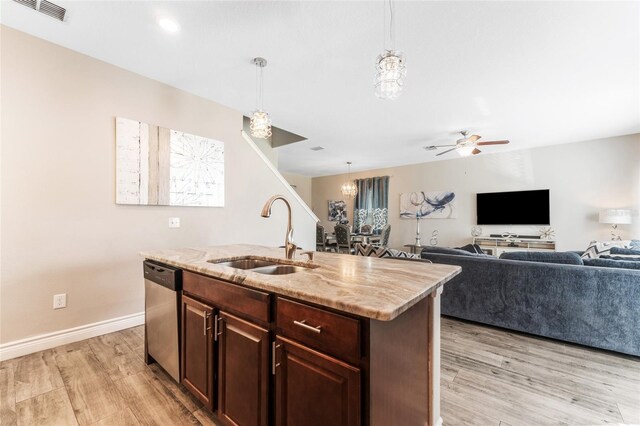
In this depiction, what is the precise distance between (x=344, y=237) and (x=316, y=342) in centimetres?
515

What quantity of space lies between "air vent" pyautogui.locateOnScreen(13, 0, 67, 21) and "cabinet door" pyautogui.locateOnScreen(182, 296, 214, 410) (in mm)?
2374

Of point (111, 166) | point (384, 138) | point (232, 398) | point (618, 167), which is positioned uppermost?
point (384, 138)

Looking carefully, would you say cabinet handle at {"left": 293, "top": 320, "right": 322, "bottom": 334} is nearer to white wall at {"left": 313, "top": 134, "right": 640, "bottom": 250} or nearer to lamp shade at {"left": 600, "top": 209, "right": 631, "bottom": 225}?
lamp shade at {"left": 600, "top": 209, "right": 631, "bottom": 225}

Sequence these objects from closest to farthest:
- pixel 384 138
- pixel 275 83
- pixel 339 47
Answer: pixel 339 47
pixel 275 83
pixel 384 138

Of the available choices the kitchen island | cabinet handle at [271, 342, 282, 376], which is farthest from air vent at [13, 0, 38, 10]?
cabinet handle at [271, 342, 282, 376]

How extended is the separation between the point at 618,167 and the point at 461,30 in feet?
16.3

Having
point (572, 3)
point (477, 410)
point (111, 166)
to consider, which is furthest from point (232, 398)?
point (572, 3)

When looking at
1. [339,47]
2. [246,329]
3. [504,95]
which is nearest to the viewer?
[246,329]

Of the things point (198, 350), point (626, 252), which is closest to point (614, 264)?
point (626, 252)

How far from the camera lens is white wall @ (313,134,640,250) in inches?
190

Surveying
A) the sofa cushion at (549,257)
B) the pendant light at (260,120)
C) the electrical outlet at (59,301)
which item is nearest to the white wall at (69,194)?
the electrical outlet at (59,301)

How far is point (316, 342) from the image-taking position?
38.8 inches

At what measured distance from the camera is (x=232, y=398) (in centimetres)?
133

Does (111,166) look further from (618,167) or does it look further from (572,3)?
(618,167)
